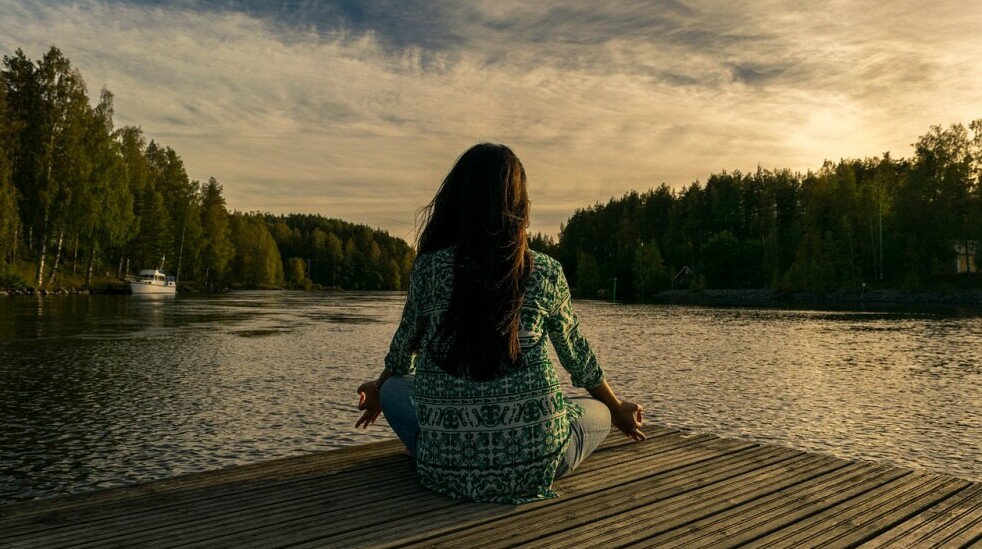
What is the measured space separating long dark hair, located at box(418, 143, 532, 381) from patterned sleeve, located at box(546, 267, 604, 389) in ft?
1.12

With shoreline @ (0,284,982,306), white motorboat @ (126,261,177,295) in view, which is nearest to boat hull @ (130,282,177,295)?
white motorboat @ (126,261,177,295)

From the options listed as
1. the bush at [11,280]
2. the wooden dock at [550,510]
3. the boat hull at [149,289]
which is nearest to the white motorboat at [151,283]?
the boat hull at [149,289]

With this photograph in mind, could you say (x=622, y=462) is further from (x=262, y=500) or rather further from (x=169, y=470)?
(x=169, y=470)

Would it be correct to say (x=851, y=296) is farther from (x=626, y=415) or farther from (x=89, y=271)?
(x=626, y=415)

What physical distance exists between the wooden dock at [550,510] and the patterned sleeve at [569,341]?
0.75 meters

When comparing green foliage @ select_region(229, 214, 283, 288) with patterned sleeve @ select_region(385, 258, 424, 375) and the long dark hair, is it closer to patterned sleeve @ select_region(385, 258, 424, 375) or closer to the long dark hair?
patterned sleeve @ select_region(385, 258, 424, 375)

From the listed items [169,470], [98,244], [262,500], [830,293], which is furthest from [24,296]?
[830,293]

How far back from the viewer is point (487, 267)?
3.79 metres

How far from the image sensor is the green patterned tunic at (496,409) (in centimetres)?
391

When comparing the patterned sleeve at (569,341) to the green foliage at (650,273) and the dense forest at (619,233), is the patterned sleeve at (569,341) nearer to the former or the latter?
the dense forest at (619,233)

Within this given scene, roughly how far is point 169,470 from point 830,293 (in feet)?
292

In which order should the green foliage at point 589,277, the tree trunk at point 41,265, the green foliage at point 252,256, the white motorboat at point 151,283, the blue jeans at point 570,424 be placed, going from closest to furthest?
the blue jeans at point 570,424
the tree trunk at point 41,265
the white motorboat at point 151,283
the green foliage at point 252,256
the green foliage at point 589,277

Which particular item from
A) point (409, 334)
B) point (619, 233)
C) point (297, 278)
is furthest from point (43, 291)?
point (619, 233)

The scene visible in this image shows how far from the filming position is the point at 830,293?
84562 mm
